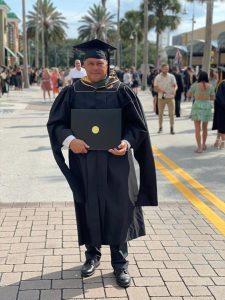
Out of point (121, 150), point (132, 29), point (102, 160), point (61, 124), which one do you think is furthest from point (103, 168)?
point (132, 29)

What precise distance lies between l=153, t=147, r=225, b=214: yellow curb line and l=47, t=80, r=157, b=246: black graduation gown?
2.32 metres

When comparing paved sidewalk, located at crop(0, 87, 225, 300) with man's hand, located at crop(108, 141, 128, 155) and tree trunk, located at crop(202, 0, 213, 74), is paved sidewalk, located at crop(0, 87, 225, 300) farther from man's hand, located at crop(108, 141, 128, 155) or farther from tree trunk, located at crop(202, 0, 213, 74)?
tree trunk, located at crop(202, 0, 213, 74)

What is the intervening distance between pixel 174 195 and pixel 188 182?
2.55 feet

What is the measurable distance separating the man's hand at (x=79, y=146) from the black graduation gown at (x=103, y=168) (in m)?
0.09

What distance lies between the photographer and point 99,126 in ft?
11.4

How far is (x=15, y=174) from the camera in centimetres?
741

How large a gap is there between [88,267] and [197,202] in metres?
2.48

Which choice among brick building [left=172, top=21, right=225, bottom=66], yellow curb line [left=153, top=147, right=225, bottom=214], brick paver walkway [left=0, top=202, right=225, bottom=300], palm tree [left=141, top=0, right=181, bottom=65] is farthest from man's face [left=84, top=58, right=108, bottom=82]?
palm tree [left=141, top=0, right=181, bottom=65]

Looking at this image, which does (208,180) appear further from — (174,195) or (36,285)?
(36,285)

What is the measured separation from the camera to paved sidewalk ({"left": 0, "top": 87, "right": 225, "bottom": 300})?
3609 mm

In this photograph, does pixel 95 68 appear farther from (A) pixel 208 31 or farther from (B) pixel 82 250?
(A) pixel 208 31

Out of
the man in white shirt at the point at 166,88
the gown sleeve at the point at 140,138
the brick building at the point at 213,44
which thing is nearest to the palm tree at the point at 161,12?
the brick building at the point at 213,44

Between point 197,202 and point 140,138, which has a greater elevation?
point 140,138

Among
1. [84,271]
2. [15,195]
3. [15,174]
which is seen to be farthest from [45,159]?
[84,271]
